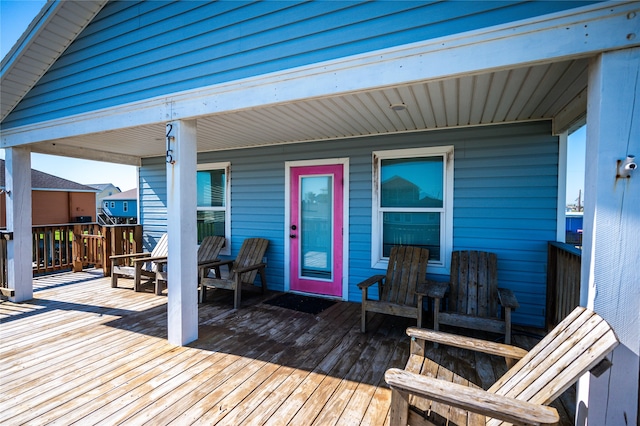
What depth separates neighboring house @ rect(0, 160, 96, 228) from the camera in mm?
18297

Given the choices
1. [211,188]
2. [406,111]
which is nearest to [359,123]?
[406,111]

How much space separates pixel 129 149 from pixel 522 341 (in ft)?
21.2

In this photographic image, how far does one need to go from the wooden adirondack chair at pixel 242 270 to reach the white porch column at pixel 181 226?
1.12 m

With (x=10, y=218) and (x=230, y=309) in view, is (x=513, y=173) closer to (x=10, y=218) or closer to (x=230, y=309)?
(x=230, y=309)

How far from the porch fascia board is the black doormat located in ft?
8.64

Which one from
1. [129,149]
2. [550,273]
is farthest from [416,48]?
[129,149]

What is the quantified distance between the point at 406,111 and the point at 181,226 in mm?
2526

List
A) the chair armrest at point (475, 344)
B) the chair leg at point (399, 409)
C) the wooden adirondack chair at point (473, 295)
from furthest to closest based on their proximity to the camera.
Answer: the wooden adirondack chair at point (473, 295) < the chair armrest at point (475, 344) < the chair leg at point (399, 409)

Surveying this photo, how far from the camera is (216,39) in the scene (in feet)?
9.28

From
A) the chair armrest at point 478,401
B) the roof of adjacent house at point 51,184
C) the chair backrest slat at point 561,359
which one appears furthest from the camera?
the roof of adjacent house at point 51,184

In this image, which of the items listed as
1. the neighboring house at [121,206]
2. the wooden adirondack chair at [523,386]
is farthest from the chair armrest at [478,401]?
the neighboring house at [121,206]

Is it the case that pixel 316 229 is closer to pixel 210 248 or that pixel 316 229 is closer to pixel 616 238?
pixel 210 248

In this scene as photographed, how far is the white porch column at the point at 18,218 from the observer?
14.4 ft

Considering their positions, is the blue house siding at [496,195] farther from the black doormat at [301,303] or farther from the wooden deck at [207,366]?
the wooden deck at [207,366]
